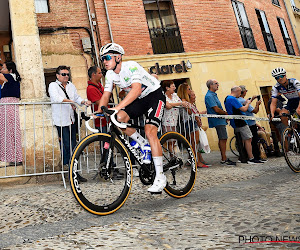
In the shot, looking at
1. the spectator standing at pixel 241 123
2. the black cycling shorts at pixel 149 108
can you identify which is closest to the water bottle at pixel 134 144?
the black cycling shorts at pixel 149 108

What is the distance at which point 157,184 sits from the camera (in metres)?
3.28

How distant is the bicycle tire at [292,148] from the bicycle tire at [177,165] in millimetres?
2352

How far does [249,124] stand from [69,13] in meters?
9.46

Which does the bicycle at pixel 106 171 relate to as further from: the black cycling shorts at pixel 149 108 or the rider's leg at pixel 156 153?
the black cycling shorts at pixel 149 108

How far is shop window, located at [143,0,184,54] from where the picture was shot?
1438 cm

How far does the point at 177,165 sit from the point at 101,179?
3.95ft

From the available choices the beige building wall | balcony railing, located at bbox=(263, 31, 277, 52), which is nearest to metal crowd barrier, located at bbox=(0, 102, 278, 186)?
the beige building wall

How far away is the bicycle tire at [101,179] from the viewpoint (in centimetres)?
292

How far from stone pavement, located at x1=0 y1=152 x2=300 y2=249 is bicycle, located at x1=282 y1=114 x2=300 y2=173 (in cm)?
129

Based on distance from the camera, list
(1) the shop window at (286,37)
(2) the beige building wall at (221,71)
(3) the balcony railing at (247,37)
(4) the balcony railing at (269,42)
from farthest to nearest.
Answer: (1) the shop window at (286,37) < (4) the balcony railing at (269,42) < (3) the balcony railing at (247,37) < (2) the beige building wall at (221,71)

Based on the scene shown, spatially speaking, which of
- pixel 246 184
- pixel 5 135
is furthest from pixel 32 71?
pixel 246 184

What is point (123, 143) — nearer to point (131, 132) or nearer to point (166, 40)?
point (131, 132)

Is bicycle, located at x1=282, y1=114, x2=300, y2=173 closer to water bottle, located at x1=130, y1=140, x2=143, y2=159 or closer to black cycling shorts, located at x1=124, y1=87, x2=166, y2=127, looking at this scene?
black cycling shorts, located at x1=124, y1=87, x2=166, y2=127

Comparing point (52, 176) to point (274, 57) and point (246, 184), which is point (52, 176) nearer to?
point (246, 184)
